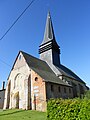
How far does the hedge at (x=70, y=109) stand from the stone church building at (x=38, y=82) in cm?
960

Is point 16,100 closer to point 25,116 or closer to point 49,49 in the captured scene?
point 25,116

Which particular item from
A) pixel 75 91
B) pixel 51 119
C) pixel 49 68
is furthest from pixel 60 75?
pixel 51 119

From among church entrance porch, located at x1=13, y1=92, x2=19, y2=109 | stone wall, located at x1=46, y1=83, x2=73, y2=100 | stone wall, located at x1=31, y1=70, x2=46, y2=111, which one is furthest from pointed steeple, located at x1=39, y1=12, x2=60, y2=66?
church entrance porch, located at x1=13, y1=92, x2=19, y2=109

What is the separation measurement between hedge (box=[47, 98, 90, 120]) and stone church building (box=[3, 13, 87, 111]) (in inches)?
378

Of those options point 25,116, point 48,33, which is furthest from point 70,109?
point 48,33

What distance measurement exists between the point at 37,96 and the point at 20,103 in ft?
13.3

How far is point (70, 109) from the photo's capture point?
9.98 meters

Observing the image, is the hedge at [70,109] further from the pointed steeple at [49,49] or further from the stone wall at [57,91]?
the pointed steeple at [49,49]

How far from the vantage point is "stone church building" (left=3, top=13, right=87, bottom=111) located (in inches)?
866

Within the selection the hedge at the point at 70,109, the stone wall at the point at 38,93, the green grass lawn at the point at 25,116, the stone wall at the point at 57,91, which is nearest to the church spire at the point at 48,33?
the stone wall at the point at 57,91

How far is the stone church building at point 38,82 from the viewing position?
72.1ft

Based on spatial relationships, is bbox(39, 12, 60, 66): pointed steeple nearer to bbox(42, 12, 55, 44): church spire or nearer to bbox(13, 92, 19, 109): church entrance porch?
bbox(42, 12, 55, 44): church spire

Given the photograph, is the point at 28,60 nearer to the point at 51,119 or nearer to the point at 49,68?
the point at 49,68

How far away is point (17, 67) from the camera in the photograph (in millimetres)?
28484
